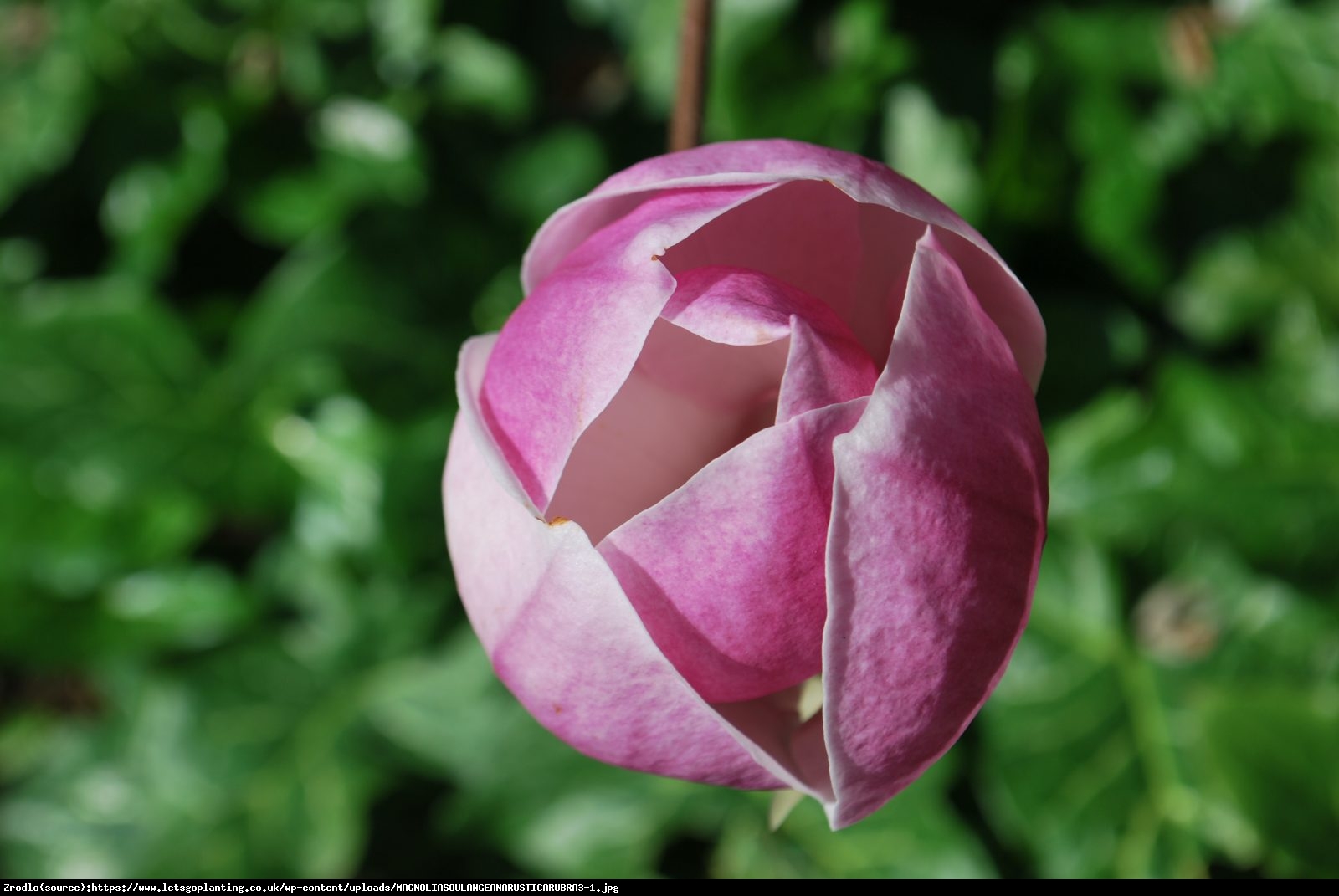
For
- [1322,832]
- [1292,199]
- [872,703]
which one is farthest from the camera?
[1292,199]

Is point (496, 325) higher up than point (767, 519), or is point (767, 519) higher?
point (767, 519)

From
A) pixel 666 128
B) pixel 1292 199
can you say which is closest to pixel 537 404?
pixel 666 128

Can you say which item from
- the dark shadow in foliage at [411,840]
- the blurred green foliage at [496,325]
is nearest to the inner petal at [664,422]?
the blurred green foliage at [496,325]

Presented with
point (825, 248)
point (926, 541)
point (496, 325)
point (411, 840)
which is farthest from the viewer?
point (411, 840)

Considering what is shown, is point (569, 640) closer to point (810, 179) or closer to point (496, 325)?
point (810, 179)

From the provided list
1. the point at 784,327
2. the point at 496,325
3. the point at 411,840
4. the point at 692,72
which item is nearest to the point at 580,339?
the point at 784,327

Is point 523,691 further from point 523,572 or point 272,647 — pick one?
point 272,647

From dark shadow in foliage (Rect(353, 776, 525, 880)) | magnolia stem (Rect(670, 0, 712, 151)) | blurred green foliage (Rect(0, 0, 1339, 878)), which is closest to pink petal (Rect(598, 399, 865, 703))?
magnolia stem (Rect(670, 0, 712, 151))
